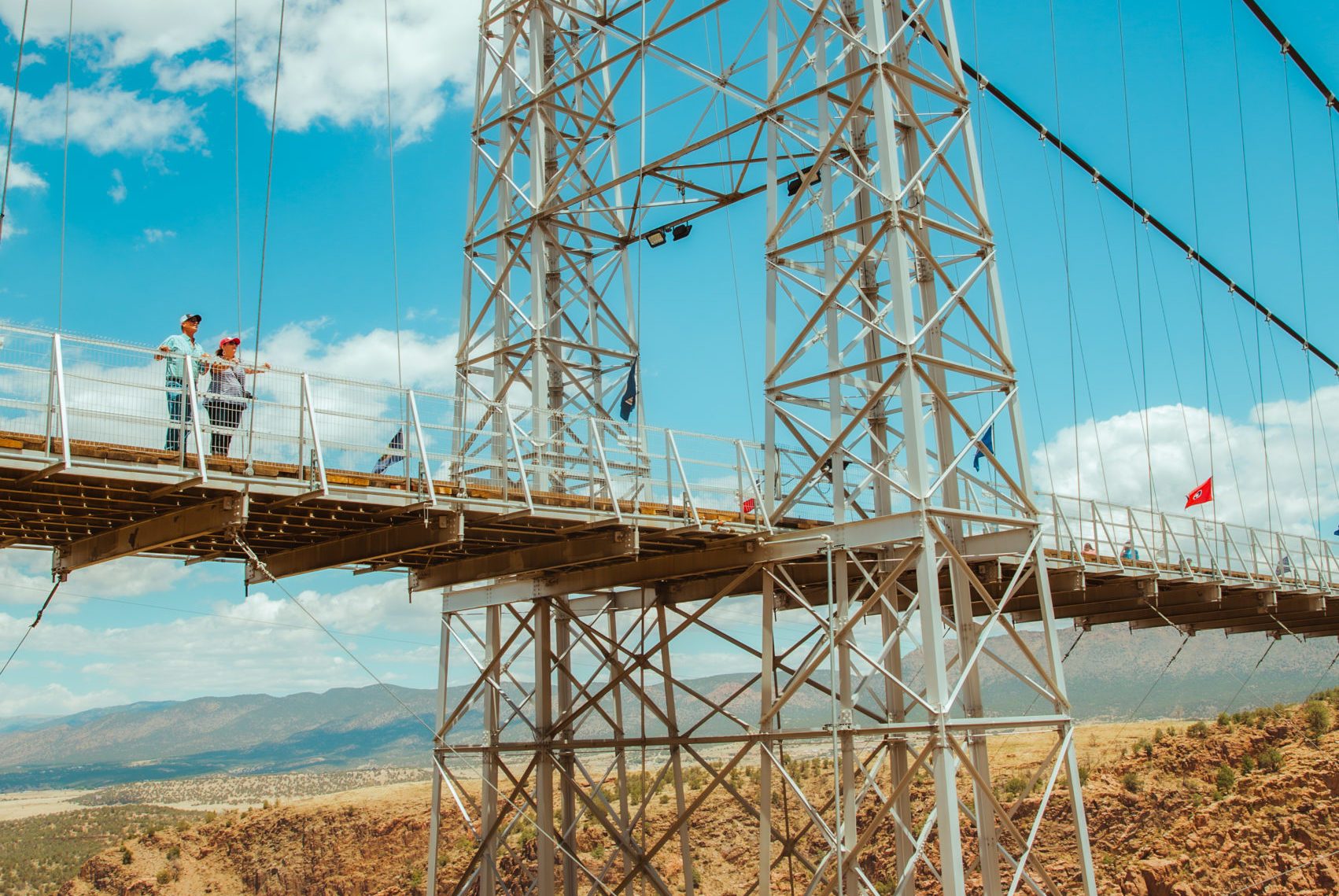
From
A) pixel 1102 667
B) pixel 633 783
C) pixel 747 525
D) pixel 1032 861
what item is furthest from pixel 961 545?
pixel 1102 667

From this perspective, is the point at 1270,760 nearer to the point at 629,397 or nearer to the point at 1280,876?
the point at 1280,876

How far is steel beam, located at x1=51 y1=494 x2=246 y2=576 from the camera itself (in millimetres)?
15539

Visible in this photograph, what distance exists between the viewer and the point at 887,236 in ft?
61.5

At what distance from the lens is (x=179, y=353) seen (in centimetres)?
1506

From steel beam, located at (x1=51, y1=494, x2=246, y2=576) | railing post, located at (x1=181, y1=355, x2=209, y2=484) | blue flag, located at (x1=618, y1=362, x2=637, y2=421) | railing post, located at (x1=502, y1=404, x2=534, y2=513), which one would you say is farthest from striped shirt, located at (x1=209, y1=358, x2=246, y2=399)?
blue flag, located at (x1=618, y1=362, x2=637, y2=421)

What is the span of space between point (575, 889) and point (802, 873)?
19067mm

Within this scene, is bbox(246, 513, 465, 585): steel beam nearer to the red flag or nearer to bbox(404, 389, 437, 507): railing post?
bbox(404, 389, 437, 507): railing post

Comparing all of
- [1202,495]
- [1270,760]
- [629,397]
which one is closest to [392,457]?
[629,397]

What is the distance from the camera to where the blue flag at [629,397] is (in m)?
25.2

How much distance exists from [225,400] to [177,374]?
25.4 inches

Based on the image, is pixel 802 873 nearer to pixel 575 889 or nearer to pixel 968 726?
pixel 575 889

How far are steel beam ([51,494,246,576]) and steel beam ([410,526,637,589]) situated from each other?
5806 mm

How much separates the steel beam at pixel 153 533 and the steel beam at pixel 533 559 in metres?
5.81

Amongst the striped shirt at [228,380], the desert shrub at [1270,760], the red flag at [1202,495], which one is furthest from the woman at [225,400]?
the desert shrub at [1270,760]
